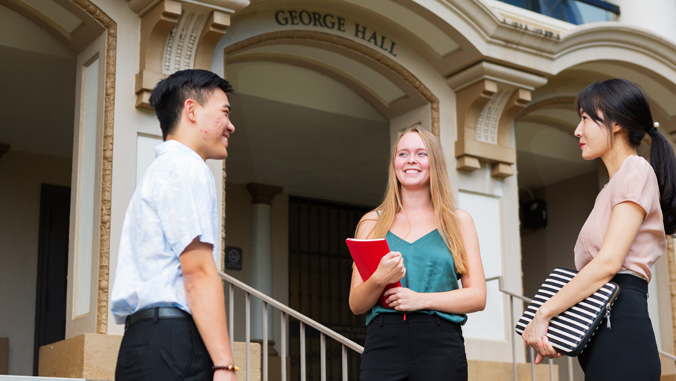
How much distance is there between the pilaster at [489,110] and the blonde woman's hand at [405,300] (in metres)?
4.46

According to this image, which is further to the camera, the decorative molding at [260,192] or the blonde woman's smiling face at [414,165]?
the decorative molding at [260,192]

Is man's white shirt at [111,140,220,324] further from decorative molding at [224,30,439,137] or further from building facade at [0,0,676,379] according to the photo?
decorative molding at [224,30,439,137]

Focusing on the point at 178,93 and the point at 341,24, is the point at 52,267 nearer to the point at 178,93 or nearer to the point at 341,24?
the point at 341,24

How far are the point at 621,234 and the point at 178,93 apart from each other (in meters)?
1.47

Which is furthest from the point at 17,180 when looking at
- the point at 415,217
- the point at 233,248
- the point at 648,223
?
the point at 648,223

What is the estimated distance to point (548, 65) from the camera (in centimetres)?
719

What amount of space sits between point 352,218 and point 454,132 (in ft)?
13.0

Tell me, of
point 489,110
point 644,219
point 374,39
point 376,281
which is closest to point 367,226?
Result: point 376,281

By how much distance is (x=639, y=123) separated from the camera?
2824 millimetres

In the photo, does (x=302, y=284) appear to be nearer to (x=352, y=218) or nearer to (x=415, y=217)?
(x=352, y=218)

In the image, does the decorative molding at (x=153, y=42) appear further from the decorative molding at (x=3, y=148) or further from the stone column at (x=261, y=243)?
the stone column at (x=261, y=243)

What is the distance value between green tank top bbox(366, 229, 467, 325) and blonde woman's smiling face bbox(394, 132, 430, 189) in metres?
0.25

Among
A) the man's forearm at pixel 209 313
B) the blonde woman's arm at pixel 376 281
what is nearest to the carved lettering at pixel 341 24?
the blonde woman's arm at pixel 376 281

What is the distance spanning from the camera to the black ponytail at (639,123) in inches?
111
